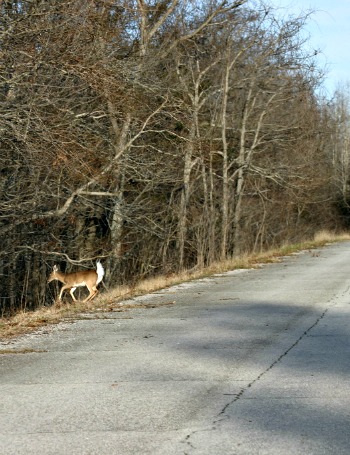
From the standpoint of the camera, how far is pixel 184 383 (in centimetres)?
772

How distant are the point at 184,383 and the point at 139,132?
14.9m

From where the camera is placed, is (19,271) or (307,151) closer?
(19,271)

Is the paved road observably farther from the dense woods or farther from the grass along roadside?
the dense woods

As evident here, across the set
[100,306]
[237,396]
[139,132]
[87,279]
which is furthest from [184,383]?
[139,132]

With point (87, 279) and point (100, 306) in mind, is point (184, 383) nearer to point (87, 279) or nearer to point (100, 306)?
point (100, 306)

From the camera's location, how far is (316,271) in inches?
864

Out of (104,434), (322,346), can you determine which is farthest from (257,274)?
(104,434)

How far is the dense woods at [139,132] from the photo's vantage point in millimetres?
14758

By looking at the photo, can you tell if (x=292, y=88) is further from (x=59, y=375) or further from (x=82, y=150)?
(x=59, y=375)

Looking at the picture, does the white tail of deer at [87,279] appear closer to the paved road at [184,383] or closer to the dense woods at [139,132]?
the dense woods at [139,132]

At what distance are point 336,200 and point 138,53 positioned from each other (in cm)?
4438

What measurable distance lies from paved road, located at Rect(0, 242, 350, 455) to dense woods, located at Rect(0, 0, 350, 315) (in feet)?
14.5

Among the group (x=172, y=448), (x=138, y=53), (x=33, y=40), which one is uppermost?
(x=138, y=53)

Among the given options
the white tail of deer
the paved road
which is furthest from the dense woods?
Result: the paved road
